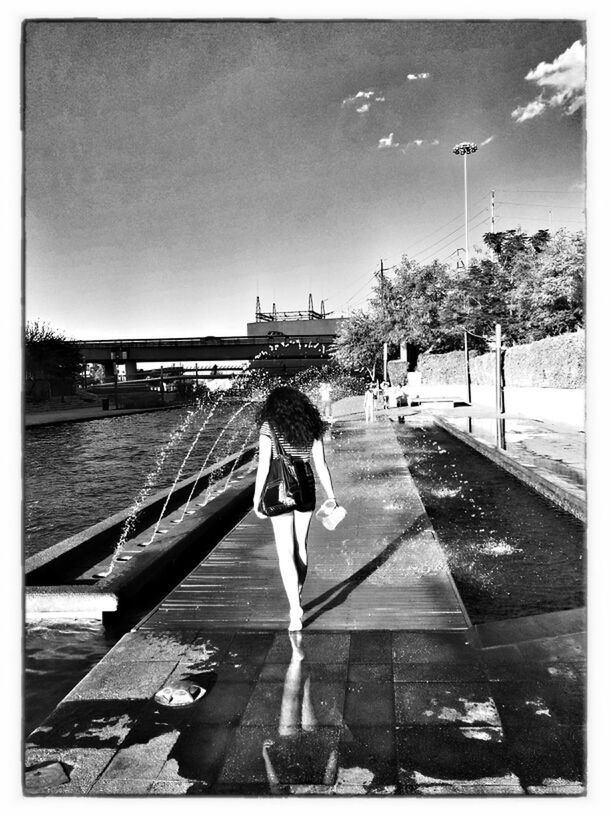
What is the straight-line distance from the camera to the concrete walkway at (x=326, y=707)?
2.18 metres

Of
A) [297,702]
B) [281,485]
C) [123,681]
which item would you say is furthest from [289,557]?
[123,681]

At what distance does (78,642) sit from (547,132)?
139 inches

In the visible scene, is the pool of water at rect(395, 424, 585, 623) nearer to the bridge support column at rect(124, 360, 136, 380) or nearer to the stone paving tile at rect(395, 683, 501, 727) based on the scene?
the stone paving tile at rect(395, 683, 501, 727)

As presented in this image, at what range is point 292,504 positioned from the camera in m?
3.04

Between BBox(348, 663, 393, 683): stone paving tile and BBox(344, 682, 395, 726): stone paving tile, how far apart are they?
0.04m

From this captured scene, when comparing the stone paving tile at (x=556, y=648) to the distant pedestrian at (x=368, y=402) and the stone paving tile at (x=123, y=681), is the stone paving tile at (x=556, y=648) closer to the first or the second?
the stone paving tile at (x=123, y=681)

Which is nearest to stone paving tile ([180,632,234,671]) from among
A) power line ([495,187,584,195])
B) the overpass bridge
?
the overpass bridge

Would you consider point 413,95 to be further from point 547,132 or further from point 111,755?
point 111,755

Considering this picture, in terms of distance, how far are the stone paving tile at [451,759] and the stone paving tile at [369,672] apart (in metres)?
0.35

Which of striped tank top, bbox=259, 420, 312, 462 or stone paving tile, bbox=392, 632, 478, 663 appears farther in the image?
striped tank top, bbox=259, 420, 312, 462

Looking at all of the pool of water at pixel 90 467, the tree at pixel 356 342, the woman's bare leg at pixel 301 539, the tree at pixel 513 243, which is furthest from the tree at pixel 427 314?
the woman's bare leg at pixel 301 539

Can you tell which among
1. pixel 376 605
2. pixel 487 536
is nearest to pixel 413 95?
pixel 376 605

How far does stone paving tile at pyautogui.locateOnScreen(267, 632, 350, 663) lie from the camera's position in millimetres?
2893

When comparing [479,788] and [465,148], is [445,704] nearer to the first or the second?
[479,788]
